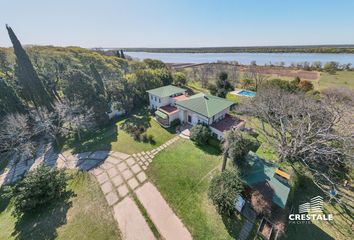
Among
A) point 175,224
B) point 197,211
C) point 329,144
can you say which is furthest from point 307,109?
point 175,224

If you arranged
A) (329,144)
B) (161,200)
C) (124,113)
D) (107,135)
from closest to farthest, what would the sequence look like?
(161,200) → (329,144) → (107,135) → (124,113)

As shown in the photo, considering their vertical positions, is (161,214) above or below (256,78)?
below

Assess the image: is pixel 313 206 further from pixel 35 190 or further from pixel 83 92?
pixel 83 92

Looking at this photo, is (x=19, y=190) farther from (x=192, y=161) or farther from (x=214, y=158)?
(x=214, y=158)

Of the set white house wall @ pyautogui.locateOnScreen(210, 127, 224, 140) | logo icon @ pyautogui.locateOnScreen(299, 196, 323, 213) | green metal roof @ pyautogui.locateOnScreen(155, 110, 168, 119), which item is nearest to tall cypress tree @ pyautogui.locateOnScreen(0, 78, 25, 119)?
green metal roof @ pyautogui.locateOnScreen(155, 110, 168, 119)

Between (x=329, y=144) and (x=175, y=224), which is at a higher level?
(x=329, y=144)

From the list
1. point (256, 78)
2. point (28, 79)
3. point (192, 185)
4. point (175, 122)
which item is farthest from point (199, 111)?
point (28, 79)
